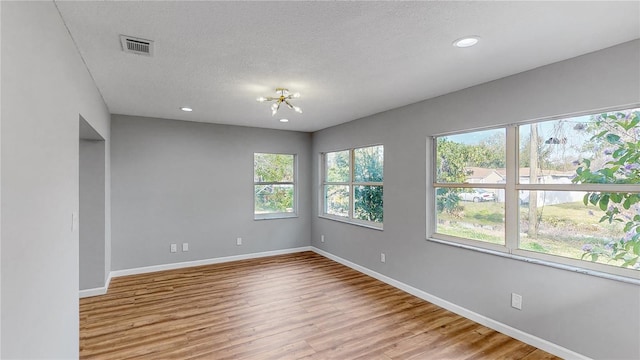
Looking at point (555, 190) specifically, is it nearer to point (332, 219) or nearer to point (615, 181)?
point (615, 181)

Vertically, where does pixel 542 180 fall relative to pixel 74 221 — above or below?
above

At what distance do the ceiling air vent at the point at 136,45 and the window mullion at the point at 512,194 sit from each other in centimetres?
325

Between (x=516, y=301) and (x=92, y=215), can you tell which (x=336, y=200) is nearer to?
(x=516, y=301)

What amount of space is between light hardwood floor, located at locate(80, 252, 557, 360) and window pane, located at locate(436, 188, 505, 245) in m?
0.91

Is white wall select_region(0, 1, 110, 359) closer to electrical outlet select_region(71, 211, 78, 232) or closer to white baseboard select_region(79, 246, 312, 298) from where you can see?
electrical outlet select_region(71, 211, 78, 232)

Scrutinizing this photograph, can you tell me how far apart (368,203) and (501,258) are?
2201 mm

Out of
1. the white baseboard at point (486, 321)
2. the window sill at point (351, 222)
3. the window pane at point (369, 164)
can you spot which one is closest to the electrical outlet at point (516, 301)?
the white baseboard at point (486, 321)

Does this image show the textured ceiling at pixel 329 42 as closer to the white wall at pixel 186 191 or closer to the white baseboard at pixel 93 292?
the white wall at pixel 186 191

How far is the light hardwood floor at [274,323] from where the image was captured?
2.51 meters

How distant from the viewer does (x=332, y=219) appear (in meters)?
5.45

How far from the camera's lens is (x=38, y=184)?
139 centimetres

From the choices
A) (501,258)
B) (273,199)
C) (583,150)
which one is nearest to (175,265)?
(273,199)

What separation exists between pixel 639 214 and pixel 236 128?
515cm

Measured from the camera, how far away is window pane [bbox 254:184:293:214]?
5.61m
